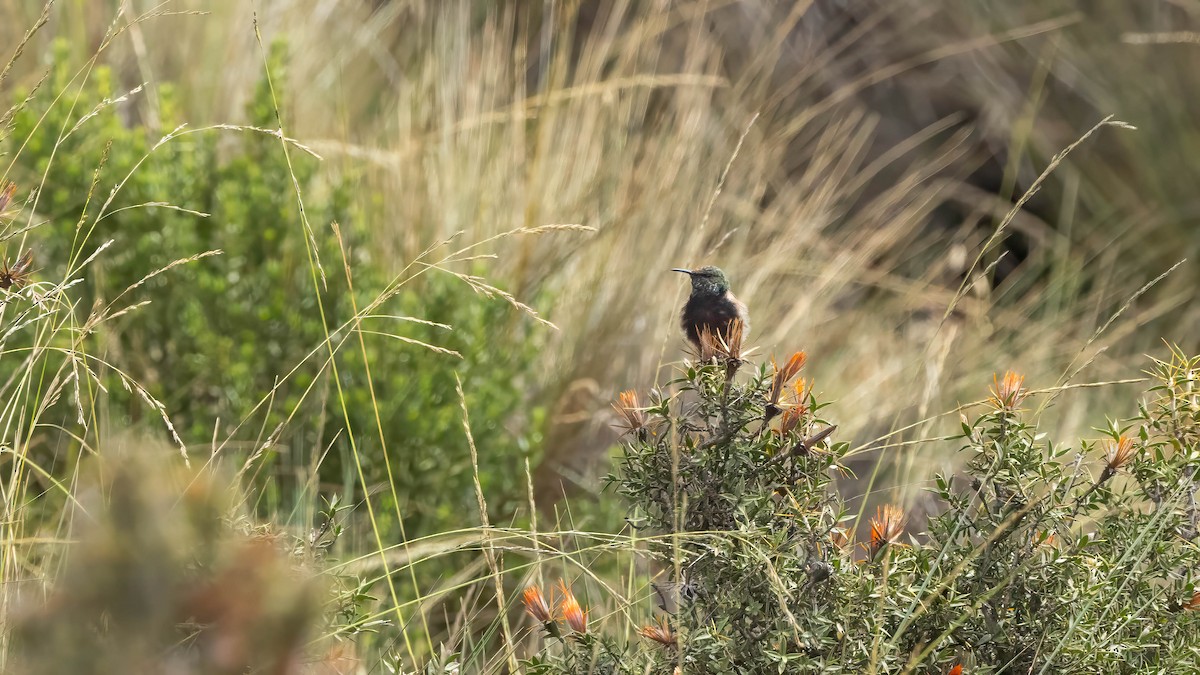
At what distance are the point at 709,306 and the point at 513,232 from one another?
0.86 metres

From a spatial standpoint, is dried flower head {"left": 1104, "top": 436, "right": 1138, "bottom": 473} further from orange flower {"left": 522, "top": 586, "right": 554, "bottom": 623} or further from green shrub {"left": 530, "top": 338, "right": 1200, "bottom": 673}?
orange flower {"left": 522, "top": 586, "right": 554, "bottom": 623}

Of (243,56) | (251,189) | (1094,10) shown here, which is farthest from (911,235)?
(251,189)

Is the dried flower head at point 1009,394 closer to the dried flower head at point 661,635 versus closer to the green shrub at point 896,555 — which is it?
the green shrub at point 896,555

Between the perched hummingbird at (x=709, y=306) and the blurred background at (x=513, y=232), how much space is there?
0.43 ft

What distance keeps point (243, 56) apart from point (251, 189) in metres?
1.24

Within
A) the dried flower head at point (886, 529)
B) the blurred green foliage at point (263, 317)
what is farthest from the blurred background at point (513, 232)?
the dried flower head at point (886, 529)

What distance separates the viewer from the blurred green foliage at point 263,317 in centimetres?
305

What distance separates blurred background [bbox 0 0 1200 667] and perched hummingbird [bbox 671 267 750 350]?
131 millimetres

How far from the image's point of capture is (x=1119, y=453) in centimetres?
167

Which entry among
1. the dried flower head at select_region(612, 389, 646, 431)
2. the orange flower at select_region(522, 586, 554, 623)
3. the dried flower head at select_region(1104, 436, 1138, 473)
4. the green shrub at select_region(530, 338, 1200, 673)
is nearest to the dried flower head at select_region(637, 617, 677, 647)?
the green shrub at select_region(530, 338, 1200, 673)

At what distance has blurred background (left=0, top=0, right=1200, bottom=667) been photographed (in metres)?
2.74

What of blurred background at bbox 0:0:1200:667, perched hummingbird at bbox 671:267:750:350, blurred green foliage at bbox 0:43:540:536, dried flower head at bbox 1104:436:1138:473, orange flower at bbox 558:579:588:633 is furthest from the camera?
blurred green foliage at bbox 0:43:540:536

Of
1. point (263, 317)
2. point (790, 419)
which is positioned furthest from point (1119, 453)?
point (263, 317)

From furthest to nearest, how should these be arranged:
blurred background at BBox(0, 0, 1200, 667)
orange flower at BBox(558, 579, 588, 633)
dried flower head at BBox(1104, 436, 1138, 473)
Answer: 1. blurred background at BBox(0, 0, 1200, 667)
2. dried flower head at BBox(1104, 436, 1138, 473)
3. orange flower at BBox(558, 579, 588, 633)
